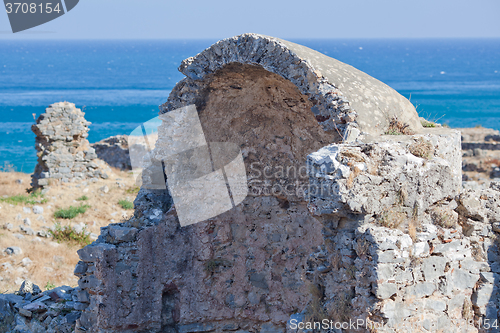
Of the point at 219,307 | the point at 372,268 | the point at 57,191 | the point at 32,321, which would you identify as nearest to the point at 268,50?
the point at 372,268

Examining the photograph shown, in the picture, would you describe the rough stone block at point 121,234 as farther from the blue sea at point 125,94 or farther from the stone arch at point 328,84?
the blue sea at point 125,94

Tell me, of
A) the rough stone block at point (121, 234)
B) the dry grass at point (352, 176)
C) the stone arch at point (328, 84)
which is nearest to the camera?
the dry grass at point (352, 176)

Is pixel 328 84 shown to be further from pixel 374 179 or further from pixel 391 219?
pixel 391 219

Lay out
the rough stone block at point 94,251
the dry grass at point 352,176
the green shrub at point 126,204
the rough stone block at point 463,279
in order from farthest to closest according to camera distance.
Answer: the green shrub at point 126,204, the rough stone block at point 94,251, the rough stone block at point 463,279, the dry grass at point 352,176

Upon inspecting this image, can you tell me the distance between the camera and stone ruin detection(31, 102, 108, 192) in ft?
51.1

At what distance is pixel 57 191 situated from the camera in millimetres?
15078

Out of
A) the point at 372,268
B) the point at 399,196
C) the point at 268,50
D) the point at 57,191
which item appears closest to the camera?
the point at 372,268

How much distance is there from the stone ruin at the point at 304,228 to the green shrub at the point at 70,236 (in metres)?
4.95

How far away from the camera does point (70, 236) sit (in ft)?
37.3

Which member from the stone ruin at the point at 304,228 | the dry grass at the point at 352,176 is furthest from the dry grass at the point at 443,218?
the dry grass at the point at 352,176

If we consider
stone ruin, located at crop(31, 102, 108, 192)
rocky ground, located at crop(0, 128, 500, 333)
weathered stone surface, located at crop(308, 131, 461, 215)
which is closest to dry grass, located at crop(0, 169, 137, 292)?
rocky ground, located at crop(0, 128, 500, 333)

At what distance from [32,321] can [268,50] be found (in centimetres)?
526

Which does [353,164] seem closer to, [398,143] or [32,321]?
[398,143]

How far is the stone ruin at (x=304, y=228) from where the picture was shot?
410 cm
